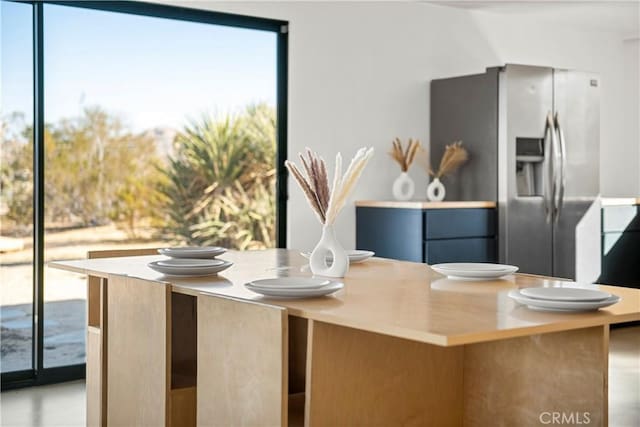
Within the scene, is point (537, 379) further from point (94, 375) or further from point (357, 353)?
point (94, 375)

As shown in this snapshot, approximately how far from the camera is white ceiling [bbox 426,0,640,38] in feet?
20.0

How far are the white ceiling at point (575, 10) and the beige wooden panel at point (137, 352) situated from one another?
12.6 feet

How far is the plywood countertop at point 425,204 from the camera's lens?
5367 millimetres

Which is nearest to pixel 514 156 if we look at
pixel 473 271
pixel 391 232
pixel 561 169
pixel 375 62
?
pixel 561 169

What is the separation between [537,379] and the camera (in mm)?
2527

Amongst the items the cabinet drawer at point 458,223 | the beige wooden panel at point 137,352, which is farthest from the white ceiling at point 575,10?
the beige wooden panel at point 137,352

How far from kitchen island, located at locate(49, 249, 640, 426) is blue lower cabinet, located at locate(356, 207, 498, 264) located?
2.18 meters

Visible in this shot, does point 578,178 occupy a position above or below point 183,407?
above

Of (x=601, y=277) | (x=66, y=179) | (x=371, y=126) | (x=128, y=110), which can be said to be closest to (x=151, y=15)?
(x=128, y=110)

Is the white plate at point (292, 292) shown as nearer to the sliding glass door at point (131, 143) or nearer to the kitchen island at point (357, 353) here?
the kitchen island at point (357, 353)

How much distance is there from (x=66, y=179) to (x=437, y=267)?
2.55 m

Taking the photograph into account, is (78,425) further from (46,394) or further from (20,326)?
(20,326)

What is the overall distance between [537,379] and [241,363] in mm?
841

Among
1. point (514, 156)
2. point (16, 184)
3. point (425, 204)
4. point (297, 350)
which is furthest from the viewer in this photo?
point (514, 156)
